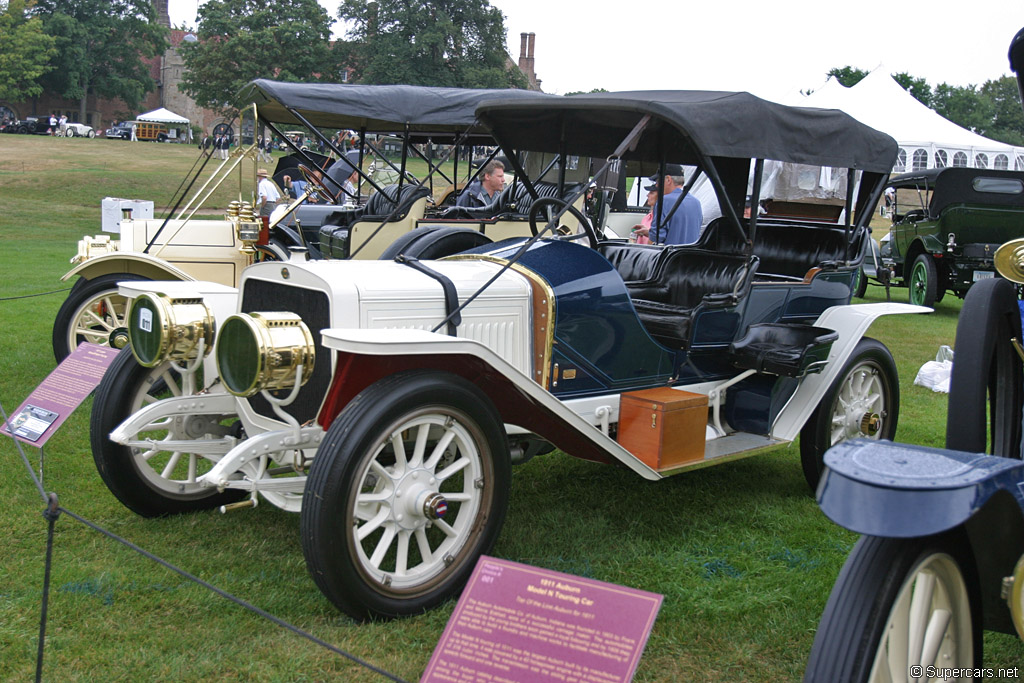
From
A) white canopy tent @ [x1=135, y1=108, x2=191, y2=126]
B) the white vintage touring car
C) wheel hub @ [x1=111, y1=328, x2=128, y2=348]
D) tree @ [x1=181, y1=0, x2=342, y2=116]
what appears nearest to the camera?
the white vintage touring car

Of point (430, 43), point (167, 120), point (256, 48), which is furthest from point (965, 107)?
point (167, 120)

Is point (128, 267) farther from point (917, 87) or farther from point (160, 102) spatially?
point (160, 102)

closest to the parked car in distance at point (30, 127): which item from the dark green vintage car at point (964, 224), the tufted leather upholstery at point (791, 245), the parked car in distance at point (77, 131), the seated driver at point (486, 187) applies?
the parked car in distance at point (77, 131)

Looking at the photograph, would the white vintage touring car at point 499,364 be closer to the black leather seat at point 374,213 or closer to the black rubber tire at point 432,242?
the black rubber tire at point 432,242

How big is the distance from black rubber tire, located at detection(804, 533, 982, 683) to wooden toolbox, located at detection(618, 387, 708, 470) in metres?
2.08

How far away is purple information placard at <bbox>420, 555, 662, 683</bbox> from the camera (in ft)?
6.17

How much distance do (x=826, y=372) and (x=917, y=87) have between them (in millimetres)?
75115

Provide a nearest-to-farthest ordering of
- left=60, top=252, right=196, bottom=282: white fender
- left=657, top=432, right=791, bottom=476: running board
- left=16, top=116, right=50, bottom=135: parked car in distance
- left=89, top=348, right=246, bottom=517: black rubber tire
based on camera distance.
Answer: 1. left=89, top=348, right=246, bottom=517: black rubber tire
2. left=657, top=432, right=791, bottom=476: running board
3. left=60, top=252, right=196, bottom=282: white fender
4. left=16, top=116, right=50, bottom=135: parked car in distance

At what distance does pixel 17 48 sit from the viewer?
5172 centimetres

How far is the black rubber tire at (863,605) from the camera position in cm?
166

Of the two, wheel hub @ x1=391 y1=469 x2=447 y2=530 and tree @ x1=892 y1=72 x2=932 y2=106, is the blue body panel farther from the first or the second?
tree @ x1=892 y1=72 x2=932 y2=106

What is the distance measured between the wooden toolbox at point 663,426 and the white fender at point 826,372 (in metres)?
0.64

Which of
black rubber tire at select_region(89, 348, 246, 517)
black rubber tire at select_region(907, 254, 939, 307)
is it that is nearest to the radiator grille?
black rubber tire at select_region(89, 348, 246, 517)

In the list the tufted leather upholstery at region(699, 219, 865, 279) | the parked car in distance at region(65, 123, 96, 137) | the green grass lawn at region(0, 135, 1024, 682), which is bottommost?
the green grass lawn at region(0, 135, 1024, 682)
